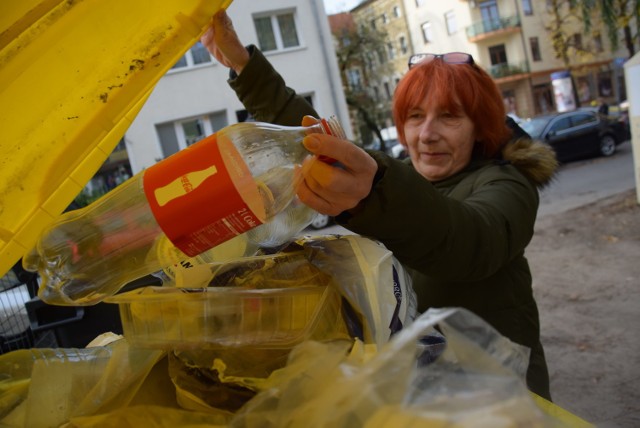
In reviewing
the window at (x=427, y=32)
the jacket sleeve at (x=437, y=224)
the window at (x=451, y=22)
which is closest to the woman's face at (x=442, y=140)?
the jacket sleeve at (x=437, y=224)

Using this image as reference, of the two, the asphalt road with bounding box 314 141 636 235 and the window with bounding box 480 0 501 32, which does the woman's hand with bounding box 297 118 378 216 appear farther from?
the window with bounding box 480 0 501 32

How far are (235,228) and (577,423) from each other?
2.06 ft

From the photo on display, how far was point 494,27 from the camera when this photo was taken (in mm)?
34594

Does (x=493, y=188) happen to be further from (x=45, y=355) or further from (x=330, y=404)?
(x=45, y=355)

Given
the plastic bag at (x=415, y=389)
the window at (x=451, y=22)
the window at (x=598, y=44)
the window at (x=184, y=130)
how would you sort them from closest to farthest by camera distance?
the plastic bag at (x=415, y=389), the window at (x=184, y=130), the window at (x=598, y=44), the window at (x=451, y=22)

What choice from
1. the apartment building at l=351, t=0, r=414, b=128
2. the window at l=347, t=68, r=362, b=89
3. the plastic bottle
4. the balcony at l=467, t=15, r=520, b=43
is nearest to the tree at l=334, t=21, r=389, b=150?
the window at l=347, t=68, r=362, b=89

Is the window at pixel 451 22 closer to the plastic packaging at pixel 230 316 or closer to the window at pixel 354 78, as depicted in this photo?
the window at pixel 354 78

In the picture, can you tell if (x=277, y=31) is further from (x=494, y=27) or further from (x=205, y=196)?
(x=494, y=27)

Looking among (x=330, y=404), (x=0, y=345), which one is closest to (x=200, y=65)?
(x=0, y=345)

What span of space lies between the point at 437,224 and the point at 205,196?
0.48m

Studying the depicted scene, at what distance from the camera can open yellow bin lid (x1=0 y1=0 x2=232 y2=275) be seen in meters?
0.82

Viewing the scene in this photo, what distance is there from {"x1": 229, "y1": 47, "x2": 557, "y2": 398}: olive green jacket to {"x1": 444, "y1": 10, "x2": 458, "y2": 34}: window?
36.9 metres

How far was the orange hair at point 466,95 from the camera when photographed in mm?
1730

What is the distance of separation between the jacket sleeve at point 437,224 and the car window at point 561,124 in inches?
575
